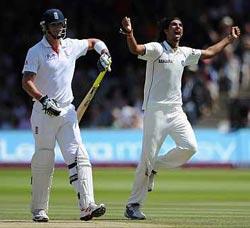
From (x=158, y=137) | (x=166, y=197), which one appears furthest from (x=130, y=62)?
(x=158, y=137)

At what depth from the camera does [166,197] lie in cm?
1591

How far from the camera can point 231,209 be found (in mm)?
12797

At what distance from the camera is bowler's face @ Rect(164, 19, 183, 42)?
11.4m

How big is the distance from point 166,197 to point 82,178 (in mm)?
5388

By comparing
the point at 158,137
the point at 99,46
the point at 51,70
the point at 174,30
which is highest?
the point at 174,30

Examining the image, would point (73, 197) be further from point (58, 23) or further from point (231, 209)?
point (58, 23)

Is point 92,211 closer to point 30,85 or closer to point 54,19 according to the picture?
point 30,85

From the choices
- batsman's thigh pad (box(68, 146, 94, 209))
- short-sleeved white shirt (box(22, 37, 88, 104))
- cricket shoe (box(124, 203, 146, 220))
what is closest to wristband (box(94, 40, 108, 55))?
short-sleeved white shirt (box(22, 37, 88, 104))

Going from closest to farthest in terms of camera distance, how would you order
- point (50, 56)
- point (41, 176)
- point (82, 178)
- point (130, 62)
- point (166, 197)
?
point (82, 178) < point (50, 56) < point (41, 176) < point (166, 197) < point (130, 62)

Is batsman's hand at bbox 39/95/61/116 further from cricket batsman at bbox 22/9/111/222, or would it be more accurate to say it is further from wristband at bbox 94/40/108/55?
wristband at bbox 94/40/108/55

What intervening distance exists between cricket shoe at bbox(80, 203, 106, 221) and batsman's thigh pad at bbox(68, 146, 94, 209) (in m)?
0.05

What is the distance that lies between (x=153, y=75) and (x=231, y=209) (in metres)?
2.30

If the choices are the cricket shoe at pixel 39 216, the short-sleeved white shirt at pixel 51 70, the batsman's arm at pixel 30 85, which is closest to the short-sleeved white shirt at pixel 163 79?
the short-sleeved white shirt at pixel 51 70

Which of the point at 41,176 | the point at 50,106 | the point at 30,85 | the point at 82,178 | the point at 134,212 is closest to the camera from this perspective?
the point at 50,106
